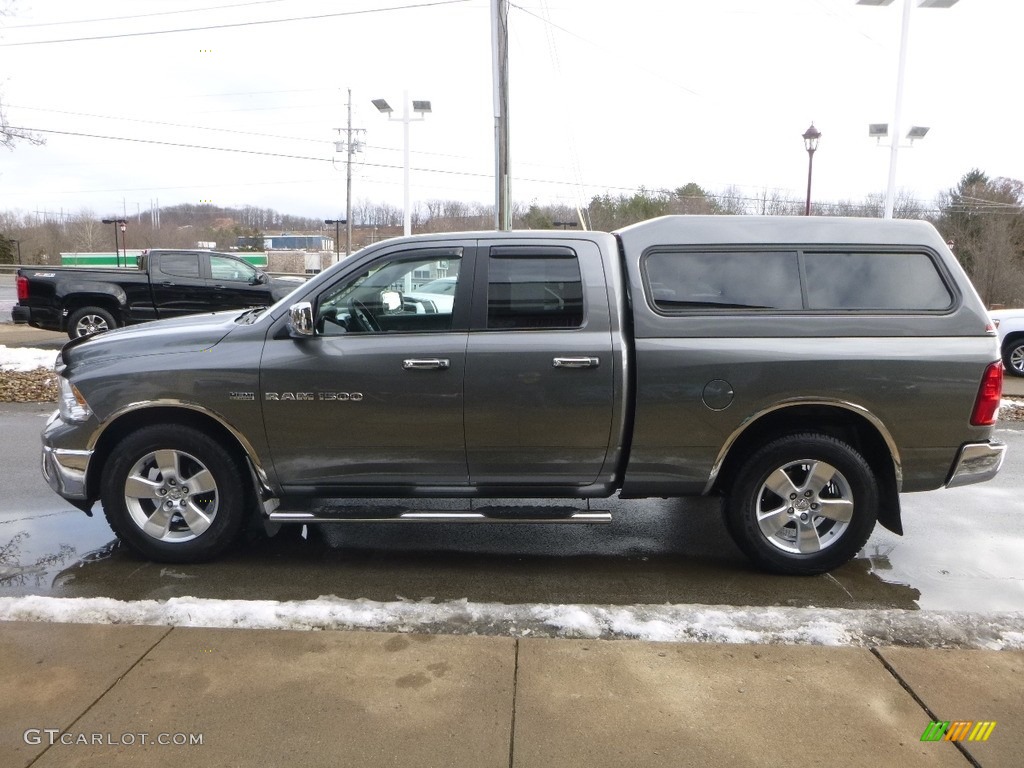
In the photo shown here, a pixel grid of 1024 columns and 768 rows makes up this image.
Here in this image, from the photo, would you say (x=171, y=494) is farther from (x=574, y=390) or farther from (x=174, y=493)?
(x=574, y=390)

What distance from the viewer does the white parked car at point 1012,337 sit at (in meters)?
12.9

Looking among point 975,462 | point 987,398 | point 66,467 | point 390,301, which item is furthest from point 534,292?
point 66,467

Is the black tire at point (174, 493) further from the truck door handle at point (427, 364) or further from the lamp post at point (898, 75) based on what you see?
the lamp post at point (898, 75)

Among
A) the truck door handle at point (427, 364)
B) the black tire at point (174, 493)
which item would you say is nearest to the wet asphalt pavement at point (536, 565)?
the black tire at point (174, 493)

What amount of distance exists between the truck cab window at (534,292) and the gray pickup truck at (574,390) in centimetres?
1

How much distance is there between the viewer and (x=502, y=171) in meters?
15.9

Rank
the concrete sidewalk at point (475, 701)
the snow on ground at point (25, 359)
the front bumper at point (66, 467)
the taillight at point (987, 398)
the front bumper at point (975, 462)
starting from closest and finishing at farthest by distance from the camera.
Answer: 1. the concrete sidewalk at point (475, 701)
2. the taillight at point (987, 398)
3. the front bumper at point (975, 462)
4. the front bumper at point (66, 467)
5. the snow on ground at point (25, 359)

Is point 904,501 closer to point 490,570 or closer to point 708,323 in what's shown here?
point 708,323

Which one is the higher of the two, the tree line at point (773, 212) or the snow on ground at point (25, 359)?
the tree line at point (773, 212)

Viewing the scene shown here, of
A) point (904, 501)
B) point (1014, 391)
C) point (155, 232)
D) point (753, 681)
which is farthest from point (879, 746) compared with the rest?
point (155, 232)

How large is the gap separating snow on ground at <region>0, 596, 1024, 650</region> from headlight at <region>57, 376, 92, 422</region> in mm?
1019

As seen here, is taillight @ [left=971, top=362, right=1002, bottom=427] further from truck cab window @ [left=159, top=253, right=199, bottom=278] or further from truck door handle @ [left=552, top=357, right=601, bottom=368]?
truck cab window @ [left=159, top=253, right=199, bottom=278]

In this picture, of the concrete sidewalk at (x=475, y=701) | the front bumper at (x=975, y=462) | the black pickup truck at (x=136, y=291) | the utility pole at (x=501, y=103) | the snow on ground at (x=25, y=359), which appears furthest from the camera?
the utility pole at (x=501, y=103)

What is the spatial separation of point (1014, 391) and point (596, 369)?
34.3 feet
